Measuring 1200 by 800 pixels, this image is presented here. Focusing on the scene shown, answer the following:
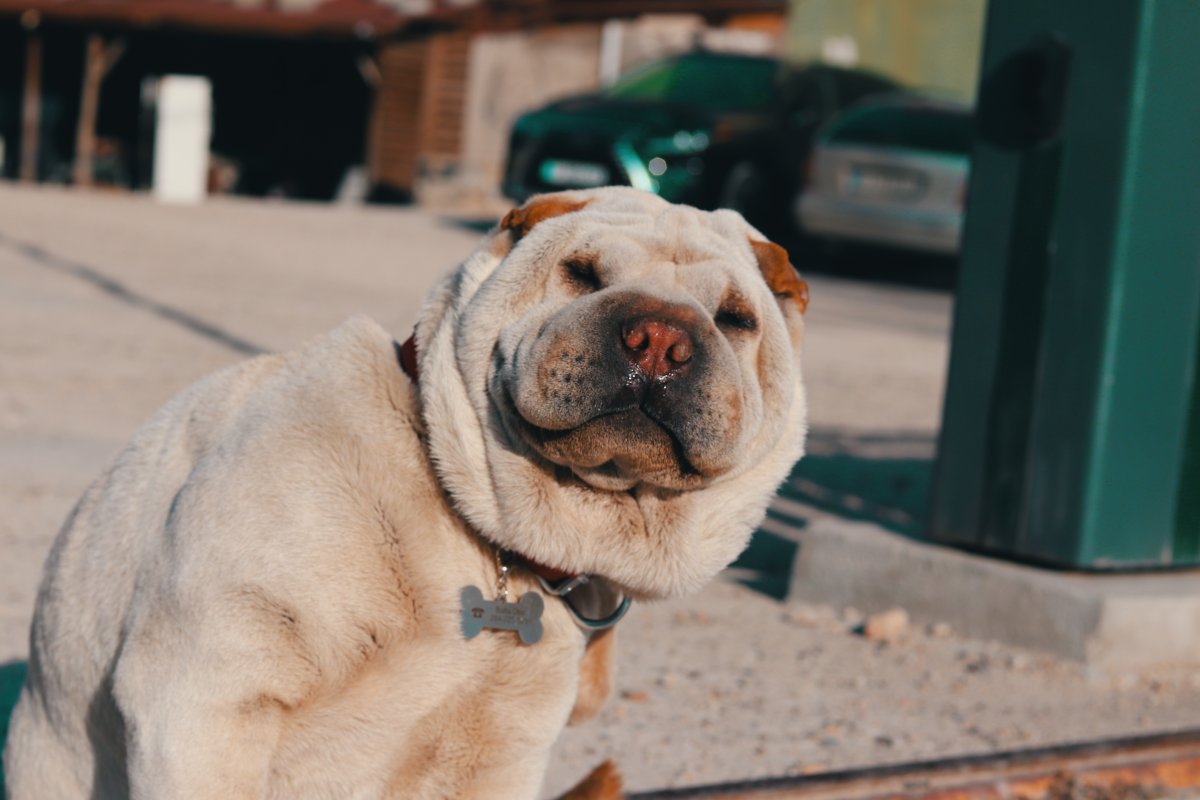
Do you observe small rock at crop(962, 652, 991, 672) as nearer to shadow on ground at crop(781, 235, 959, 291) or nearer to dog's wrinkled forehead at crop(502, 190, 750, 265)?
dog's wrinkled forehead at crop(502, 190, 750, 265)

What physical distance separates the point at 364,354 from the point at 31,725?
3.16ft

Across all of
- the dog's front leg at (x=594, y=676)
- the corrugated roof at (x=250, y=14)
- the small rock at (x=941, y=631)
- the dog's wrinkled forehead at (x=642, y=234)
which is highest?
the corrugated roof at (x=250, y=14)

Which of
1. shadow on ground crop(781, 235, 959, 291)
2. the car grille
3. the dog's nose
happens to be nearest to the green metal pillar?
the dog's nose

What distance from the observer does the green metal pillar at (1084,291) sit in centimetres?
495

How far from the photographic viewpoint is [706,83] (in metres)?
17.0

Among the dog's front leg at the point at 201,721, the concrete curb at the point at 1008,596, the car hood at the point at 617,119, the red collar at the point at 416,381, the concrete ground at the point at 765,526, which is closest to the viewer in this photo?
the dog's front leg at the point at 201,721

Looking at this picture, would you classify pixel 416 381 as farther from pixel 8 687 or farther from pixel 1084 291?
pixel 1084 291

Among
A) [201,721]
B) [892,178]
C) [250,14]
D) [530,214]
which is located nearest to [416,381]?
[530,214]

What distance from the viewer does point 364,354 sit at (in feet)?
8.96

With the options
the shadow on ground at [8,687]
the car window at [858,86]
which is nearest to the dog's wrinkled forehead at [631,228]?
the shadow on ground at [8,687]

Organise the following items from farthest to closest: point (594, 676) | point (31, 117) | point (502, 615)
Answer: point (31, 117) < point (594, 676) < point (502, 615)

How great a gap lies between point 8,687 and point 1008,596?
119 inches

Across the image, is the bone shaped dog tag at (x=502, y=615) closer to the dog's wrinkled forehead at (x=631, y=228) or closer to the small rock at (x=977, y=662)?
the dog's wrinkled forehead at (x=631, y=228)

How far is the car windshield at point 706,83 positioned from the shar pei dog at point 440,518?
1394cm
